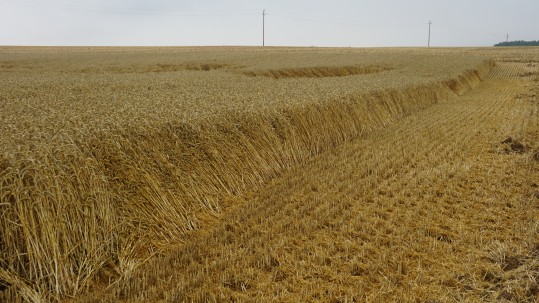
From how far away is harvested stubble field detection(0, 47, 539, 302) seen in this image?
3.94m

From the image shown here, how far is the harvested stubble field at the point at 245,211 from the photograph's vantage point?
3939mm

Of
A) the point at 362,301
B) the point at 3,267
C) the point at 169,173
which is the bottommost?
the point at 362,301

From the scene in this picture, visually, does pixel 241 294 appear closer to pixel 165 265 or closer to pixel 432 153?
pixel 165 265

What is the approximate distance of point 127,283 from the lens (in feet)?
13.2

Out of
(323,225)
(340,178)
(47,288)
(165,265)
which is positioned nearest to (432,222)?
(323,225)

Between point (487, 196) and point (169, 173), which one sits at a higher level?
point (169, 173)

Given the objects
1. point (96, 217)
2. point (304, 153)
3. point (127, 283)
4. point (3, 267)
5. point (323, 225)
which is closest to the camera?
point (3, 267)

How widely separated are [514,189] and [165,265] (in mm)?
5823

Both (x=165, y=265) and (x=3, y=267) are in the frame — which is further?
(x=165, y=265)

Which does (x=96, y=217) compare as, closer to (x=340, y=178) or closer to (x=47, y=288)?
(x=47, y=288)

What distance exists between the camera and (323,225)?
17.9ft

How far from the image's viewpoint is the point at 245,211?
596 centimetres

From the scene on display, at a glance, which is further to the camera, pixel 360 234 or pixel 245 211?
pixel 245 211

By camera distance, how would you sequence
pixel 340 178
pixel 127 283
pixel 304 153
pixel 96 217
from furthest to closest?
pixel 304 153, pixel 340 178, pixel 96 217, pixel 127 283
